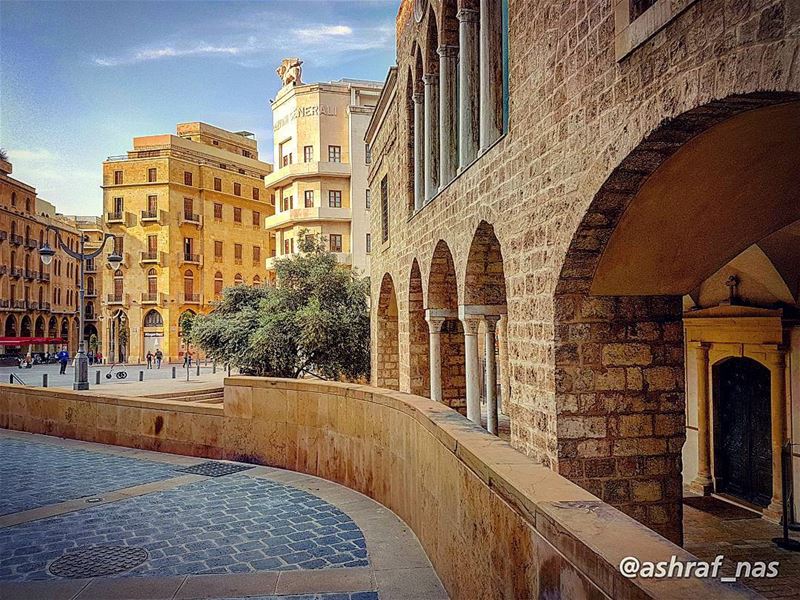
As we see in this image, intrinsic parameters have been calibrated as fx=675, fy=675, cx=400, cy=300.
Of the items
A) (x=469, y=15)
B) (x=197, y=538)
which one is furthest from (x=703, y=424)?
(x=197, y=538)

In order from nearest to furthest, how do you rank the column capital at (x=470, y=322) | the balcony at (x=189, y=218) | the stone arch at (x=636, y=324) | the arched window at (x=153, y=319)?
the stone arch at (x=636, y=324) < the column capital at (x=470, y=322) < the arched window at (x=153, y=319) < the balcony at (x=189, y=218)

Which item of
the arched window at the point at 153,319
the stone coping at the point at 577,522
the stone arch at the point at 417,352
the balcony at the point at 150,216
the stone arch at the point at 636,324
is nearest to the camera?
the stone coping at the point at 577,522

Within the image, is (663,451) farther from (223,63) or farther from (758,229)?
(223,63)

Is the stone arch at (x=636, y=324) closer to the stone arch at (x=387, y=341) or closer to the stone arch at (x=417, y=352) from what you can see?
the stone arch at (x=417, y=352)

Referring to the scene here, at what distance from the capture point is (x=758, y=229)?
5.85m

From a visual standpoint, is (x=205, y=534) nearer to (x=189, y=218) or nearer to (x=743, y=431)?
(x=743, y=431)

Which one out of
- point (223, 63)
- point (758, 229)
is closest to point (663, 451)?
point (758, 229)

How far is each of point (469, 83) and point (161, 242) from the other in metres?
45.8

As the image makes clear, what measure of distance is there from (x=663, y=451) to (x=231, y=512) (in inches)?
171

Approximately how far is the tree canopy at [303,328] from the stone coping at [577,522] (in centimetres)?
1571

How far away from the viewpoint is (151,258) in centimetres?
5141

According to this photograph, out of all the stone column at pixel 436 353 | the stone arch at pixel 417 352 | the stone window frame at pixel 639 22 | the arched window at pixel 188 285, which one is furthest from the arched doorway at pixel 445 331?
the arched window at pixel 188 285

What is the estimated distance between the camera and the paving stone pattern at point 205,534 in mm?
5352

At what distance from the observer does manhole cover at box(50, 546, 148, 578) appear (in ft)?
16.9
